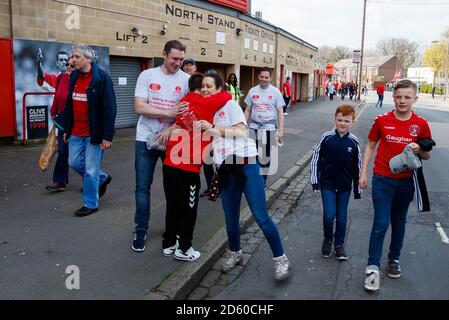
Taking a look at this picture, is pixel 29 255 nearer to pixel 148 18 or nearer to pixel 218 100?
pixel 218 100

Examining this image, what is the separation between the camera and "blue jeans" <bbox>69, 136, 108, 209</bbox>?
5242 mm

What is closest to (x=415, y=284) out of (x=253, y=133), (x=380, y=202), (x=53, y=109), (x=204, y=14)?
(x=380, y=202)

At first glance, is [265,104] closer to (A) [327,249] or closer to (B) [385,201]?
(A) [327,249]

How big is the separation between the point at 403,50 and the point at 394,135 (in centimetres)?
12265

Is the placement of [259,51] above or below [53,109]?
above

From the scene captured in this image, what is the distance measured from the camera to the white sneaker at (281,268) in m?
4.05

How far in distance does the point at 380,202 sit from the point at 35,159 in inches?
264

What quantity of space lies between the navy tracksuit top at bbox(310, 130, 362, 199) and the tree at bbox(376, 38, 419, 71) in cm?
12051

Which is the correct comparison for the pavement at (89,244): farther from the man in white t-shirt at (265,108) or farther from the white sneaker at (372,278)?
the white sneaker at (372,278)

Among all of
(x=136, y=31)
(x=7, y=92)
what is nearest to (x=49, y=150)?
(x=7, y=92)

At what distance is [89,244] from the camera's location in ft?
14.8

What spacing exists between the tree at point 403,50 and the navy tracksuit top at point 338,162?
120508 millimetres

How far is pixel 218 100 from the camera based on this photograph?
3797mm

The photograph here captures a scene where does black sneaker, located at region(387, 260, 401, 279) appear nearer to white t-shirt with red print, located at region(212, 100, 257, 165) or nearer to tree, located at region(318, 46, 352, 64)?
white t-shirt with red print, located at region(212, 100, 257, 165)
